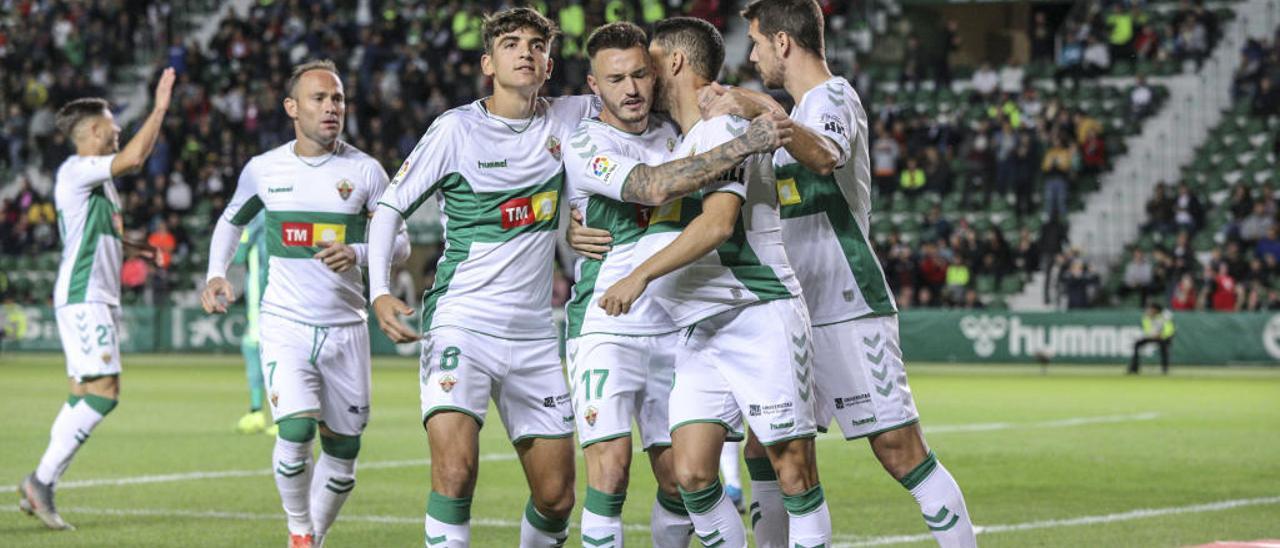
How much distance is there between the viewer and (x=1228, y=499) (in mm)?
11484

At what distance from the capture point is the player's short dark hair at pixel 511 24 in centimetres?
748

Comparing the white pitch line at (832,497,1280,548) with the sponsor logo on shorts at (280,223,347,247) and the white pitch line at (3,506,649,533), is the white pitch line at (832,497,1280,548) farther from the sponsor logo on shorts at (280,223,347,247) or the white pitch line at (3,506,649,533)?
the sponsor logo on shorts at (280,223,347,247)

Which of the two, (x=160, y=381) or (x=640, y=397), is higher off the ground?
(x=640, y=397)

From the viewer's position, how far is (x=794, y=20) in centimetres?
720

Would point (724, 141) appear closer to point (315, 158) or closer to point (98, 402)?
point (315, 158)

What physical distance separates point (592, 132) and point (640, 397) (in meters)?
1.08

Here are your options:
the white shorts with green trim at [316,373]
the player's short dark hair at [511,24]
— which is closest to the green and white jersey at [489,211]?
the player's short dark hair at [511,24]

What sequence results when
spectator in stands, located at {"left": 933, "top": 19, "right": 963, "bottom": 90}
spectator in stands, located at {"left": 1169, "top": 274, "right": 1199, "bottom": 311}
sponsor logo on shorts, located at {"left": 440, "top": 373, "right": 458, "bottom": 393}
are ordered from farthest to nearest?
spectator in stands, located at {"left": 933, "top": 19, "right": 963, "bottom": 90} → spectator in stands, located at {"left": 1169, "top": 274, "right": 1199, "bottom": 311} → sponsor logo on shorts, located at {"left": 440, "top": 373, "right": 458, "bottom": 393}

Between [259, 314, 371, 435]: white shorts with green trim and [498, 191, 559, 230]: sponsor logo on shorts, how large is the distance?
1.71m

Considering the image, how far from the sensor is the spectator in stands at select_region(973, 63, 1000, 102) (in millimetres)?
34031

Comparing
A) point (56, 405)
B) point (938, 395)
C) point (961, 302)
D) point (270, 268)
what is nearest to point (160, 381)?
point (56, 405)

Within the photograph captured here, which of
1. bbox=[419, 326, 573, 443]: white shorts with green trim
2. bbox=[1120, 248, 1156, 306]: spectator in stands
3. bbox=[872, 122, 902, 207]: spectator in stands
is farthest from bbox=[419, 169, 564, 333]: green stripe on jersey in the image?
bbox=[872, 122, 902, 207]: spectator in stands

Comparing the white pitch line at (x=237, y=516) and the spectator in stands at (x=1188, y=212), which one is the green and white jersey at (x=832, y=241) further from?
the spectator in stands at (x=1188, y=212)

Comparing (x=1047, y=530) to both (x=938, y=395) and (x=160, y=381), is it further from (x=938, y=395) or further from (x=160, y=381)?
(x=160, y=381)
